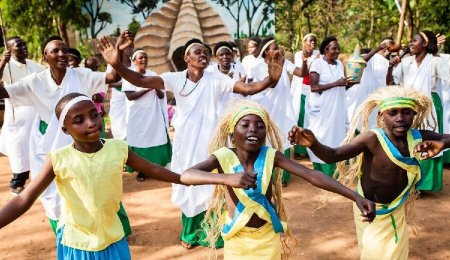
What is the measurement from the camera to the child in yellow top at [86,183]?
221cm

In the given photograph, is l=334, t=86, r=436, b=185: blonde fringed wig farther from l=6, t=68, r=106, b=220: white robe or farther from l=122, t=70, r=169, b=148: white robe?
l=122, t=70, r=169, b=148: white robe

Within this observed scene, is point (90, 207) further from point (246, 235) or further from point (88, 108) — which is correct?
point (246, 235)

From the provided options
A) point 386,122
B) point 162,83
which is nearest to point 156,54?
point 162,83

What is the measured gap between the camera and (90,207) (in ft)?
7.35

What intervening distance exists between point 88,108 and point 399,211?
6.73 ft

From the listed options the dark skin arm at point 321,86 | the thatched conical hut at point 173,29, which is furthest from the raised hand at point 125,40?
the thatched conical hut at point 173,29

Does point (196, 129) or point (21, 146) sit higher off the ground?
point (196, 129)

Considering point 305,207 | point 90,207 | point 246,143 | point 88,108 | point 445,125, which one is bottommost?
point 305,207

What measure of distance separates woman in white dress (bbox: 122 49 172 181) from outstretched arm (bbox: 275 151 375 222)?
3.84 m

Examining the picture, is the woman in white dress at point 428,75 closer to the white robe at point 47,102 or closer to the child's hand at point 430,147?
the child's hand at point 430,147

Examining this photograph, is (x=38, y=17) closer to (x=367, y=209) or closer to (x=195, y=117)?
(x=195, y=117)

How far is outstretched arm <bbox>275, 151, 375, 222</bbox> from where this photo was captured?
2188 millimetres

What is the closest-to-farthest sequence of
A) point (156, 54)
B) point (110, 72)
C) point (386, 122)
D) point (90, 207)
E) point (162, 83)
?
point (90, 207), point (386, 122), point (162, 83), point (110, 72), point (156, 54)

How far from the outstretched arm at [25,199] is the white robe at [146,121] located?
3.97m
